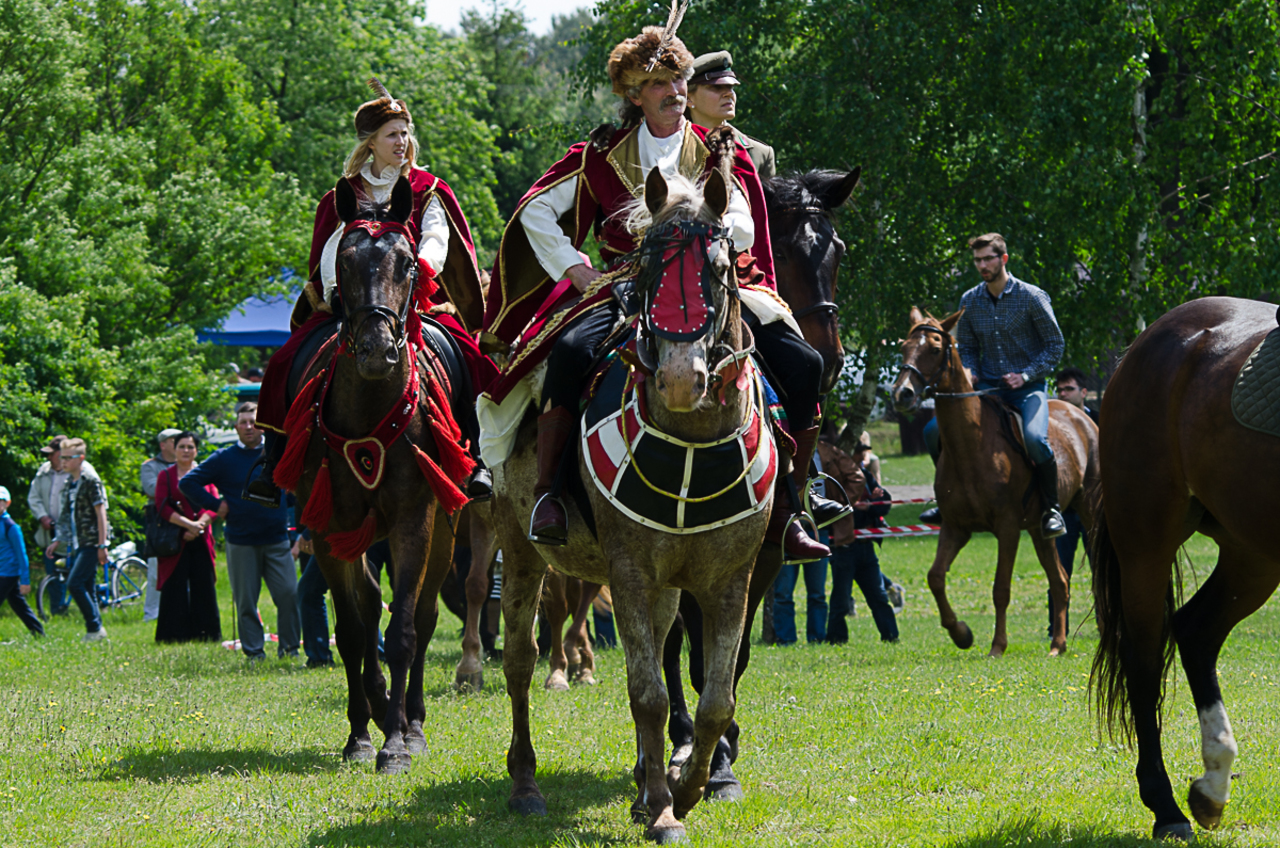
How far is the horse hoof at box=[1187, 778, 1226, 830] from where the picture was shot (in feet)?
17.5

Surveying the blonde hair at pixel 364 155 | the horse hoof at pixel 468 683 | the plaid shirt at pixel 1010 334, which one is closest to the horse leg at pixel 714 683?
the blonde hair at pixel 364 155

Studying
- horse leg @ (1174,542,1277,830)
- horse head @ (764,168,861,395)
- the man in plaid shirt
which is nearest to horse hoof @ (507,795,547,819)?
horse head @ (764,168,861,395)

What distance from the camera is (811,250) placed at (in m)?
7.51

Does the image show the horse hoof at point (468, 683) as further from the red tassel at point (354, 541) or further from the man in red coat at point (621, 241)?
the man in red coat at point (621, 241)

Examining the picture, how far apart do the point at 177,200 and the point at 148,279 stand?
A: 3042 mm

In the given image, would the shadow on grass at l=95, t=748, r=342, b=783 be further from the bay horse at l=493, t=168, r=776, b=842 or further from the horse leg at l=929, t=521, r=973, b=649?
the horse leg at l=929, t=521, r=973, b=649

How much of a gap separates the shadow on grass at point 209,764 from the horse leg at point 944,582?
6076 millimetres

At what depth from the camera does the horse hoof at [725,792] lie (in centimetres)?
620

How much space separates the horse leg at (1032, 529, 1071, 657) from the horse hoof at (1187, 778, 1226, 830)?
635 centimetres

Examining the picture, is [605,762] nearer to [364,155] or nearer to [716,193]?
[716,193]

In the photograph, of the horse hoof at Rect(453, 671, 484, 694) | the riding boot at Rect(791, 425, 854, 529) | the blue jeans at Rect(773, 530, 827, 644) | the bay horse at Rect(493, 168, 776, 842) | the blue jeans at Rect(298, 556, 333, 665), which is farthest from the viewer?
the blue jeans at Rect(773, 530, 827, 644)

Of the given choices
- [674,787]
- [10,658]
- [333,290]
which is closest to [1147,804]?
[674,787]

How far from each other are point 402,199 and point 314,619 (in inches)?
265

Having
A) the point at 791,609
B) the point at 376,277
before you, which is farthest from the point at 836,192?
the point at 791,609
